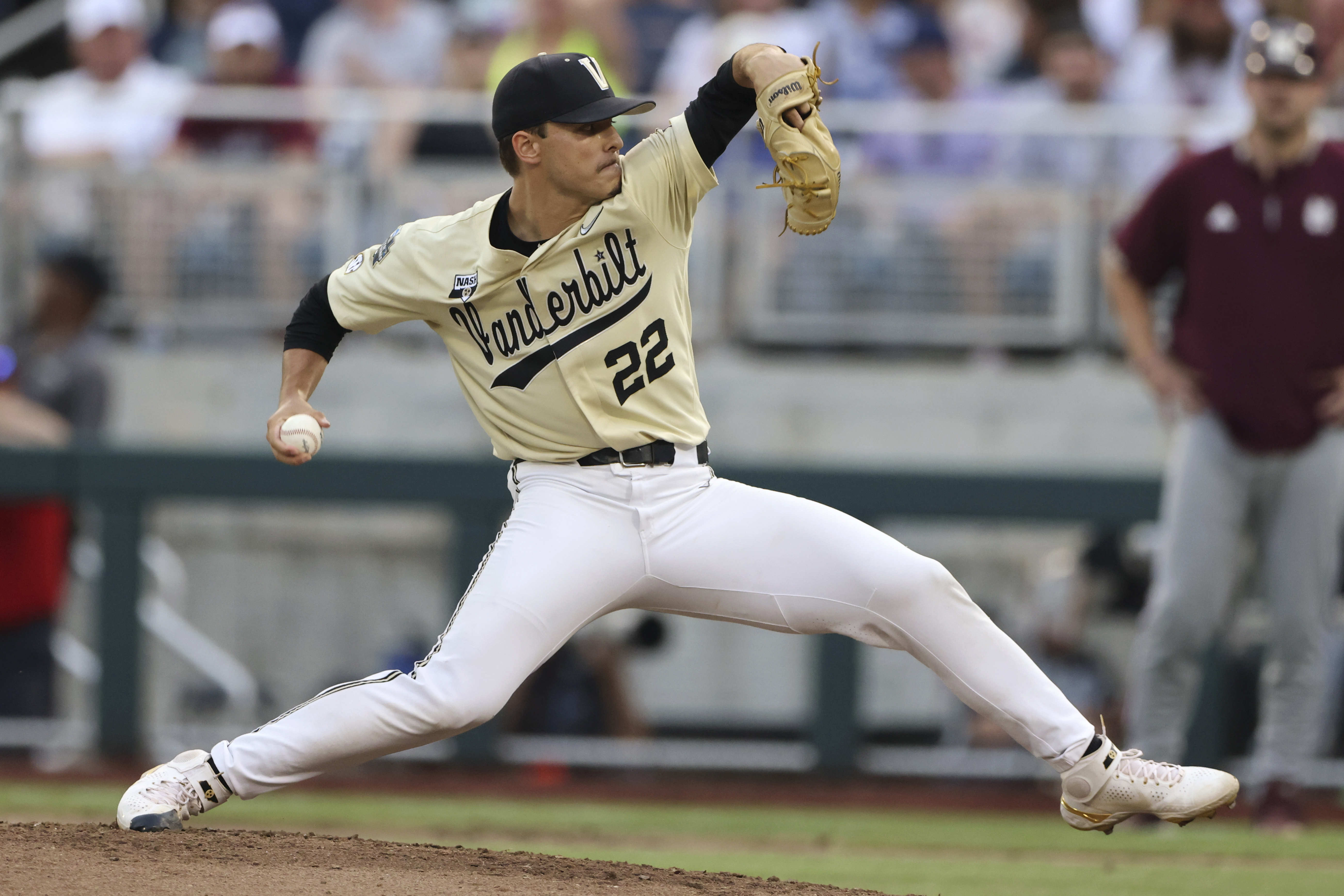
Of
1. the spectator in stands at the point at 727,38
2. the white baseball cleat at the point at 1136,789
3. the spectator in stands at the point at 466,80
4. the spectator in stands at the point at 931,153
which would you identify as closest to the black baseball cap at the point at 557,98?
the white baseball cleat at the point at 1136,789

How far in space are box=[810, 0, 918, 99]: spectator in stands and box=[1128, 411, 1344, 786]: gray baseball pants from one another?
3161mm

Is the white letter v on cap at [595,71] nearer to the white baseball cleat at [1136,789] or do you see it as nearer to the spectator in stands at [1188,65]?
the white baseball cleat at [1136,789]

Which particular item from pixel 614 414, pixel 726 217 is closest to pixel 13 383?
pixel 726 217

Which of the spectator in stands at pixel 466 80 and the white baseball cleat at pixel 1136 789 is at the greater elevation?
the spectator in stands at pixel 466 80

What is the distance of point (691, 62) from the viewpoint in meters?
8.63

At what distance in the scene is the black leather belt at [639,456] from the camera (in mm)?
4188

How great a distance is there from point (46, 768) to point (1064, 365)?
503 cm

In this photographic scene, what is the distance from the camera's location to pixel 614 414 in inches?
165

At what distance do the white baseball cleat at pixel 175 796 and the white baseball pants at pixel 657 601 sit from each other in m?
0.07

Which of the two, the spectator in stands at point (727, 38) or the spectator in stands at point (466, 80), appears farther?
the spectator in stands at point (727, 38)

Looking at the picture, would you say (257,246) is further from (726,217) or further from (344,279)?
(344,279)

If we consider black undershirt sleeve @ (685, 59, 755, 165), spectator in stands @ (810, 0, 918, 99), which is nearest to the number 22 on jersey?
black undershirt sleeve @ (685, 59, 755, 165)

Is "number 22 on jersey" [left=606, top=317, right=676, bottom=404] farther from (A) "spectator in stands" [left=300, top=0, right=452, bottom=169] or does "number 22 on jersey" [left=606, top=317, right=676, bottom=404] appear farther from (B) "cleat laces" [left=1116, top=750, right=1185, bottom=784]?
(A) "spectator in stands" [left=300, top=0, right=452, bottom=169]

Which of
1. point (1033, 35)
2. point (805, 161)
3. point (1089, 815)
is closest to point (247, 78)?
point (1033, 35)
